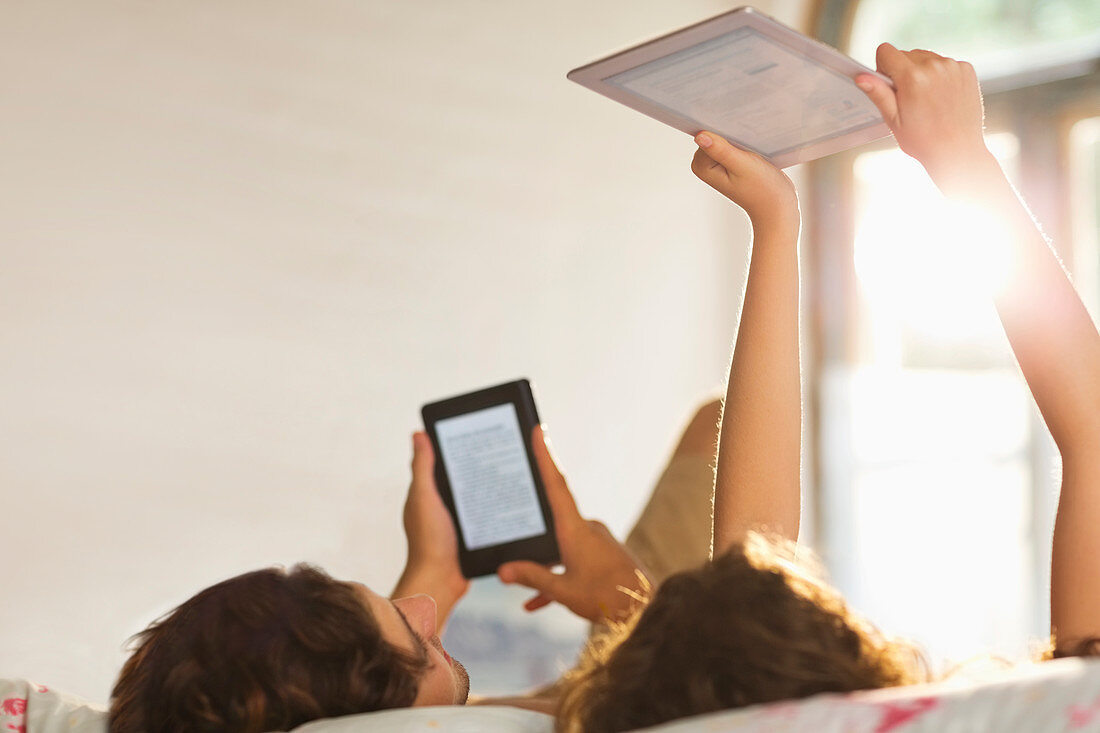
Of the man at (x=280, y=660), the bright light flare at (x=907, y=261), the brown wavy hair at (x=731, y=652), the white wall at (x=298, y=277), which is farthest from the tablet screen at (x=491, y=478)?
the bright light flare at (x=907, y=261)

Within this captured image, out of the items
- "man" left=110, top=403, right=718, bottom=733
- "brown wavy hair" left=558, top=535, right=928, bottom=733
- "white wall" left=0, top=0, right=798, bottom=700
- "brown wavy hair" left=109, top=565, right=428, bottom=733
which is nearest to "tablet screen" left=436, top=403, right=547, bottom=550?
"man" left=110, top=403, right=718, bottom=733

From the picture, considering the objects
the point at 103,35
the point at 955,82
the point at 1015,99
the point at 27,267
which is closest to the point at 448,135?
the point at 103,35

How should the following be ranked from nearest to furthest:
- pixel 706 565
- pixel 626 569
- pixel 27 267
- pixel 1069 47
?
1. pixel 706 565
2. pixel 626 569
3. pixel 27 267
4. pixel 1069 47

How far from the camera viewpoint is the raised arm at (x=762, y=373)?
30.0 inches

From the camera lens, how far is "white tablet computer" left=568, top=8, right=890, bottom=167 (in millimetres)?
654

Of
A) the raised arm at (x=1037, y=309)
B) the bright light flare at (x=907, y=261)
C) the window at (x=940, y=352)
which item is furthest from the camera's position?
the bright light flare at (x=907, y=261)

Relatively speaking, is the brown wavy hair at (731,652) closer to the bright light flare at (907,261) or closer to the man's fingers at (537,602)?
the man's fingers at (537,602)

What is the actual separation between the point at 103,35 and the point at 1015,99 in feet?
5.89

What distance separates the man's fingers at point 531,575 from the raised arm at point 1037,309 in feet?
2.01

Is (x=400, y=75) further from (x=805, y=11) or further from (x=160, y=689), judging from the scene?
(x=160, y=689)

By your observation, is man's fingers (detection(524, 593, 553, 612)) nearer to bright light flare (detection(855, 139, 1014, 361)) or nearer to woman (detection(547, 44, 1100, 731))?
woman (detection(547, 44, 1100, 731))

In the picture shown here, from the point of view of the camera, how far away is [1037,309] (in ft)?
2.01

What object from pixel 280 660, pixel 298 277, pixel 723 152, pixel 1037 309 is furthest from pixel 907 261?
pixel 280 660

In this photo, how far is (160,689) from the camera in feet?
2.06
